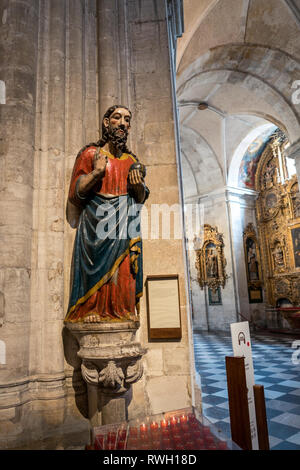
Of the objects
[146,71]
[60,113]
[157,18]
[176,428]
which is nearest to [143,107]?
[146,71]

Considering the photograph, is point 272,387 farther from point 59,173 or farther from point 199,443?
point 59,173

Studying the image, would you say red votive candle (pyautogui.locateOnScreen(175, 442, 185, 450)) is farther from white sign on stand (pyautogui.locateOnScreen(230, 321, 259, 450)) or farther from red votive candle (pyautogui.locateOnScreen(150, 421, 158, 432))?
white sign on stand (pyautogui.locateOnScreen(230, 321, 259, 450))

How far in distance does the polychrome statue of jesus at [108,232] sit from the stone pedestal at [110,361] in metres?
0.08

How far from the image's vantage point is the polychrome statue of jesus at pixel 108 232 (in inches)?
97.7

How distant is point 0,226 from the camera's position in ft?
8.83

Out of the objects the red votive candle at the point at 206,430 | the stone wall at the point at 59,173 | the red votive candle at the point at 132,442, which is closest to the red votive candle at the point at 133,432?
the red votive candle at the point at 132,442

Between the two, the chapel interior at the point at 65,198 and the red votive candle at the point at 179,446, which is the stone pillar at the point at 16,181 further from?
the red votive candle at the point at 179,446

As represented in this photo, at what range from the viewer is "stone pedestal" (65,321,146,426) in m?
2.27

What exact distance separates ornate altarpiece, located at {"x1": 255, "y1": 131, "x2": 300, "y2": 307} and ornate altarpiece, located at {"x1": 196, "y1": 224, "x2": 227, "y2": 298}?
Answer: 2.36 meters

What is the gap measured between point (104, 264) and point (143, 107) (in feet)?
6.16

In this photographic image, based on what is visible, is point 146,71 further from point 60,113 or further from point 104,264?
point 104,264

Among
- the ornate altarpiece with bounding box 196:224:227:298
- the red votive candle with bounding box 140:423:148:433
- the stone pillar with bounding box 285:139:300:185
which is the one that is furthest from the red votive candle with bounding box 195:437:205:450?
the ornate altarpiece with bounding box 196:224:227:298

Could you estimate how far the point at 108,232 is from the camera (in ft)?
8.35
